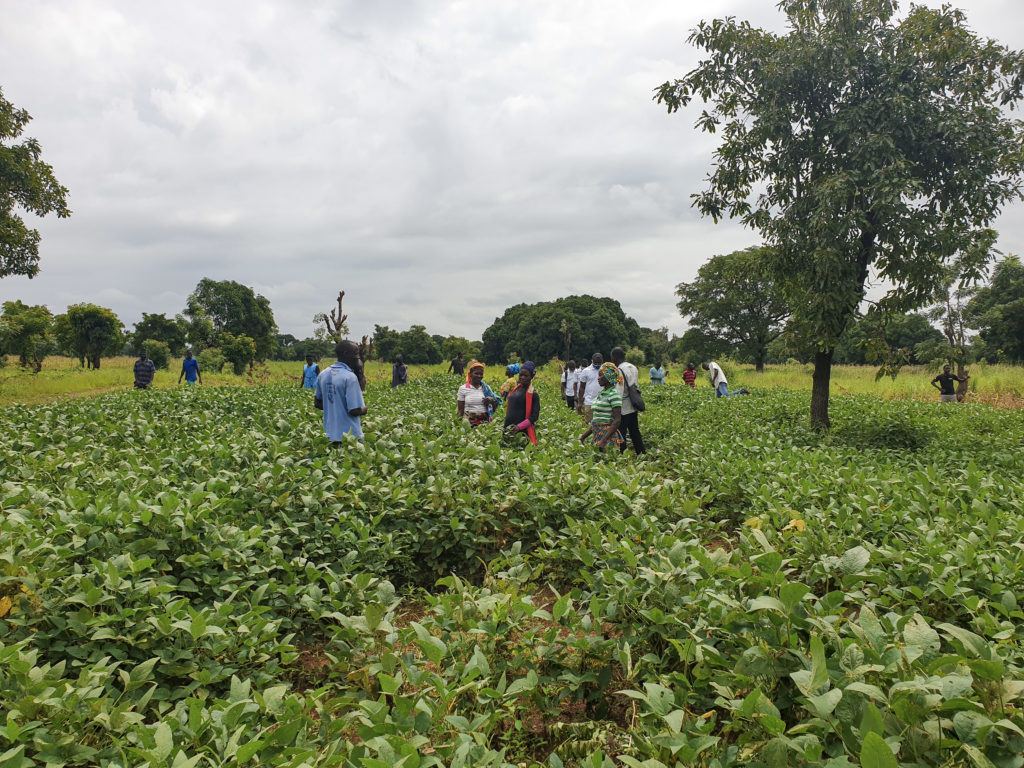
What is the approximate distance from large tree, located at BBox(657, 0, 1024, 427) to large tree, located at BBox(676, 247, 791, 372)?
108 ft

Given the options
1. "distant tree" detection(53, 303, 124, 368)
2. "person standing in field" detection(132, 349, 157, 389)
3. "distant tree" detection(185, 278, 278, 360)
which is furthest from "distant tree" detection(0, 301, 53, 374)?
"distant tree" detection(185, 278, 278, 360)

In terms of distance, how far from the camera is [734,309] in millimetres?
43750

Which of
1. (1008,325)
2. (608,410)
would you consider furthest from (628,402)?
(1008,325)

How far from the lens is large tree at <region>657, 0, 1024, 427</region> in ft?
28.6

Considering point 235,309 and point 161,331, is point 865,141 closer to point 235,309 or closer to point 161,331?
point 161,331

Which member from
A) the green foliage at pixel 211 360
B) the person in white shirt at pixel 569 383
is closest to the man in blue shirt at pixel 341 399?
the person in white shirt at pixel 569 383

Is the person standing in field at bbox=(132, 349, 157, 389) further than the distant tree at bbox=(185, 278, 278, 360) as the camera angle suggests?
No

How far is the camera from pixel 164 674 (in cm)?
248

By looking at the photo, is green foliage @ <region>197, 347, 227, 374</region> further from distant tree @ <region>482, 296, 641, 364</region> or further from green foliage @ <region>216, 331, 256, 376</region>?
distant tree @ <region>482, 296, 641, 364</region>

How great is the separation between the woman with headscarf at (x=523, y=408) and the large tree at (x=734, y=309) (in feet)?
122

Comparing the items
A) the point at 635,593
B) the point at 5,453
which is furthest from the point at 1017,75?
the point at 5,453

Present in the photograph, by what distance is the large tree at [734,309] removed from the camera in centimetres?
4234

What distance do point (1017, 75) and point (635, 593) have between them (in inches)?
442

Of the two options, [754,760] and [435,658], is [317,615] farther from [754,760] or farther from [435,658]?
[754,760]
